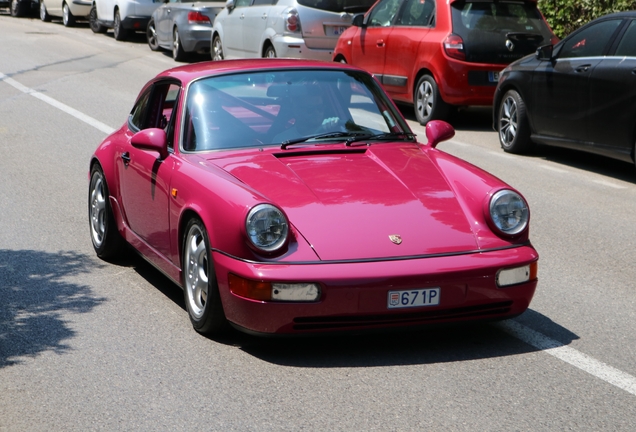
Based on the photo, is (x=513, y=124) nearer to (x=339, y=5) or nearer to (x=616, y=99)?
(x=616, y=99)

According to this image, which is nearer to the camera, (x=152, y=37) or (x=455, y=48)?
(x=455, y=48)

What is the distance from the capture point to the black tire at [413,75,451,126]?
13.8 meters

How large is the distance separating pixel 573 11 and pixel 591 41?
6614 millimetres

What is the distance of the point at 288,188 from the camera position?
18.0 feet

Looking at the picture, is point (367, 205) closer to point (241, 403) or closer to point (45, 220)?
point (241, 403)

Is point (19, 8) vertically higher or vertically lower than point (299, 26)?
lower

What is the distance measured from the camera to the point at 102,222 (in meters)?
7.35

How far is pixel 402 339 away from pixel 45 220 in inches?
158

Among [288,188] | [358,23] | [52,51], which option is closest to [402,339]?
[288,188]

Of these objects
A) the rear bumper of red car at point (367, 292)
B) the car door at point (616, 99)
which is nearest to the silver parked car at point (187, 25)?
the car door at point (616, 99)

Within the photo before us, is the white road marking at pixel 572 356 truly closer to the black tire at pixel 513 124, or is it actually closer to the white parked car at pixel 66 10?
the black tire at pixel 513 124

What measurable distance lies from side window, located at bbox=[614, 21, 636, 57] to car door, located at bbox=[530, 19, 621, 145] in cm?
22

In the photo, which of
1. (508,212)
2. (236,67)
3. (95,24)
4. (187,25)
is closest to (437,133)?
(508,212)

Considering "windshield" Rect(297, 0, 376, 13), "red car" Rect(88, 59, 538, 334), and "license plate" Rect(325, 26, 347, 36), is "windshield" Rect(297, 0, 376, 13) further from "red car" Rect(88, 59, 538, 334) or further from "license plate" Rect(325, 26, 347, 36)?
"red car" Rect(88, 59, 538, 334)
